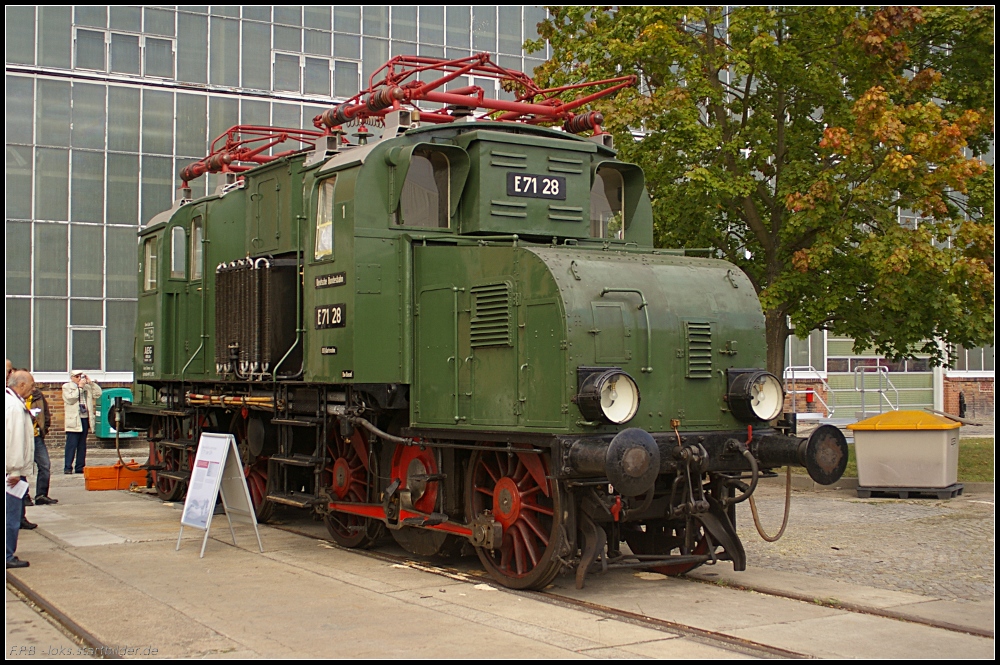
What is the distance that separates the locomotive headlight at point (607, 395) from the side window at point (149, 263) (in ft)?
35.0

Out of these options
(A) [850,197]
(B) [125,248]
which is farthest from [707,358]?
(B) [125,248]

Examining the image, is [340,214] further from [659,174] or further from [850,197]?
[850,197]

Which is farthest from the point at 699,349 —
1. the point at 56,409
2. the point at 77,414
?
the point at 56,409

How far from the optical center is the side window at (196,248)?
15.7 metres

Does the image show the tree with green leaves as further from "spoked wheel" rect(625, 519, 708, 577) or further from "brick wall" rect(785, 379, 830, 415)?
"brick wall" rect(785, 379, 830, 415)

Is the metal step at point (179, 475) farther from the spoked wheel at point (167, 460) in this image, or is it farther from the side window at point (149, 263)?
the side window at point (149, 263)

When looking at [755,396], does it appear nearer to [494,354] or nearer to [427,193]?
[494,354]

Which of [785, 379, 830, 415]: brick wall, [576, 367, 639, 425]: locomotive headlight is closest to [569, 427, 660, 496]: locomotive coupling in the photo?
[576, 367, 639, 425]: locomotive headlight

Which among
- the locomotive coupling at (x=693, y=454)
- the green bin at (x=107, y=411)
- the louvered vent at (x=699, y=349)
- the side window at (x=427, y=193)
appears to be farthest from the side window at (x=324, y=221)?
the green bin at (x=107, y=411)

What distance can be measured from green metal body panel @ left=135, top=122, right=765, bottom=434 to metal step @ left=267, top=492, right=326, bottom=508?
136 cm

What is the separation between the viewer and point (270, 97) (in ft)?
95.2

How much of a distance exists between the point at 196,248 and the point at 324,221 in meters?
5.24

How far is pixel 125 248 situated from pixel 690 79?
54.6ft

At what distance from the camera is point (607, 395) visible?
859 cm
